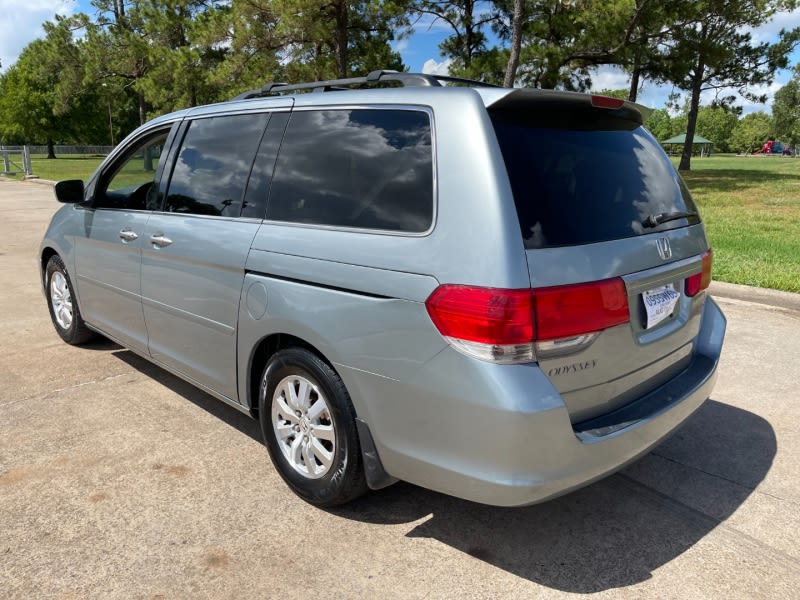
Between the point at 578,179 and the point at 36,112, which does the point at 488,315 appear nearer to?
the point at 578,179

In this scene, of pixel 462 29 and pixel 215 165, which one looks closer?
pixel 215 165

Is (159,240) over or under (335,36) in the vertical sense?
under

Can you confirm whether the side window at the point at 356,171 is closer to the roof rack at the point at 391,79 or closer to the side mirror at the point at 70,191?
the roof rack at the point at 391,79

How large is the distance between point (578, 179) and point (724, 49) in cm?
2354

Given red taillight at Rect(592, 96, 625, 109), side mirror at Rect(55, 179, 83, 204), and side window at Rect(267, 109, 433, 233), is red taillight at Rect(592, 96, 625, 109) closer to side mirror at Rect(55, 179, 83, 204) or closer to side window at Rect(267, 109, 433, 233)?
side window at Rect(267, 109, 433, 233)

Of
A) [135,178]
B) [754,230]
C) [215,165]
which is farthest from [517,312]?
[754,230]

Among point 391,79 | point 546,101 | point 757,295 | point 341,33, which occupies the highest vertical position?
point 341,33

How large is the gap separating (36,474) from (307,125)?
2174 millimetres

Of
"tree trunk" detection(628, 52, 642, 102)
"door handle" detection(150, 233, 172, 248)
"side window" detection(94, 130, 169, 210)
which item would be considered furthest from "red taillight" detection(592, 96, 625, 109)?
"tree trunk" detection(628, 52, 642, 102)

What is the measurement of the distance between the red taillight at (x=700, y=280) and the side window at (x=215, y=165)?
2162mm

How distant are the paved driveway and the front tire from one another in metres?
0.15

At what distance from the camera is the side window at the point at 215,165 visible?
329 cm

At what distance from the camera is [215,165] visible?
348 centimetres

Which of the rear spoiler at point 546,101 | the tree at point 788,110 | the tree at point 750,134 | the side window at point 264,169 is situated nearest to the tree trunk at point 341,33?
the side window at point 264,169
